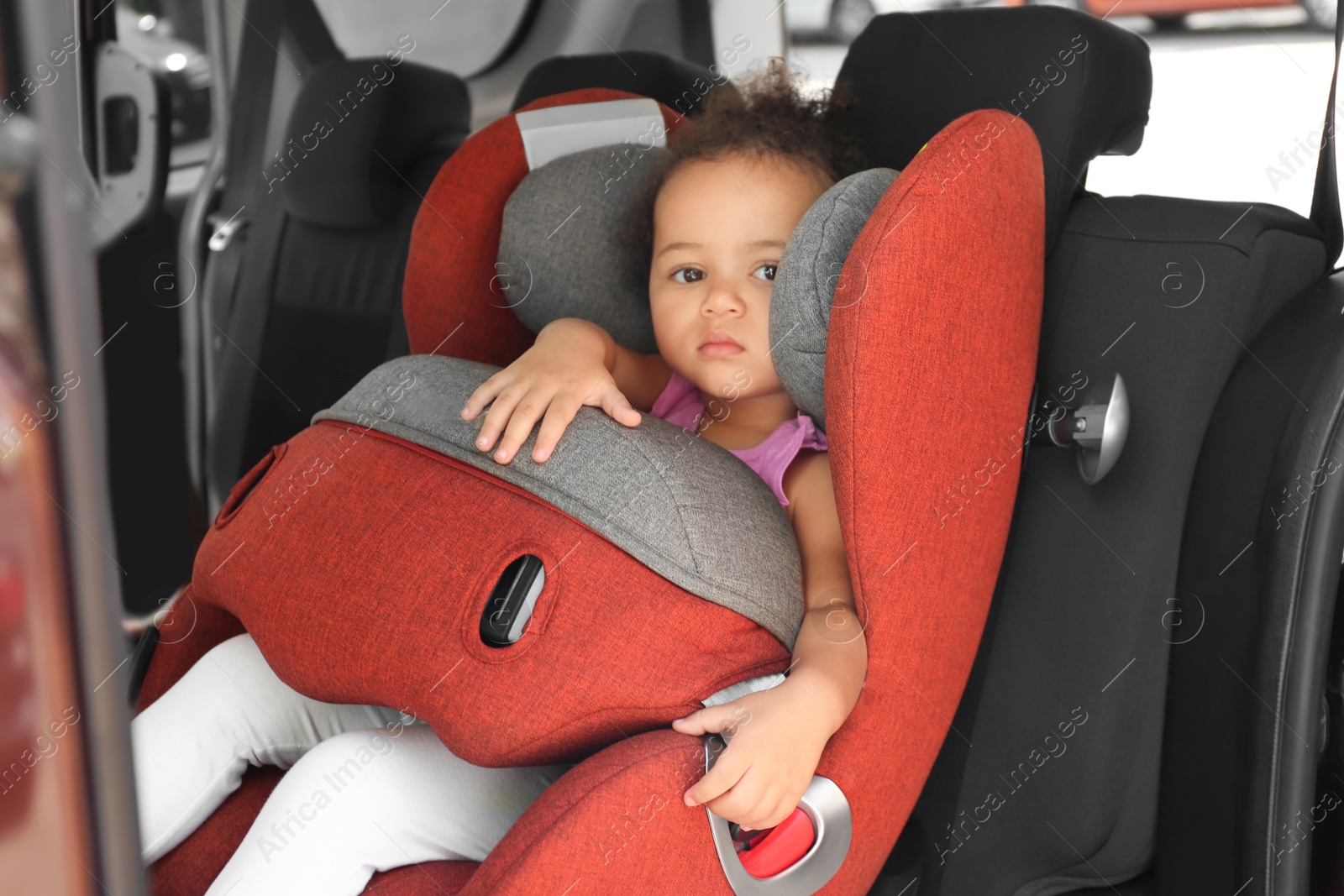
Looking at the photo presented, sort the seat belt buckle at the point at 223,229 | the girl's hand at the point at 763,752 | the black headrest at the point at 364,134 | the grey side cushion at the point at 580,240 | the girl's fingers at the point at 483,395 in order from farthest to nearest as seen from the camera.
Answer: the seat belt buckle at the point at 223,229
the black headrest at the point at 364,134
the grey side cushion at the point at 580,240
the girl's fingers at the point at 483,395
the girl's hand at the point at 763,752

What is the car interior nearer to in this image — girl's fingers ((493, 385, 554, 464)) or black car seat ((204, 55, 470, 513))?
girl's fingers ((493, 385, 554, 464))

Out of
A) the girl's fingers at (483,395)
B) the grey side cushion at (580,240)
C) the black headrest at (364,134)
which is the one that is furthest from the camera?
the black headrest at (364,134)

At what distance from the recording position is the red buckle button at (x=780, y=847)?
731mm

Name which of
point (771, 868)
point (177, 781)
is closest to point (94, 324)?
point (771, 868)

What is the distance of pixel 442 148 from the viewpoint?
1.74 meters

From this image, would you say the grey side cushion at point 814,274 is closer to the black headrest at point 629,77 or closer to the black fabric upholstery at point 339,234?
the black headrest at point 629,77

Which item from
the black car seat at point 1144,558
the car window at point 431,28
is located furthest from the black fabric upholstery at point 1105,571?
the car window at point 431,28

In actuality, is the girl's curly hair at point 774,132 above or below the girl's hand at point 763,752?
above

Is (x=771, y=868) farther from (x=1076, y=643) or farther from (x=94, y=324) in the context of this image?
(x=94, y=324)

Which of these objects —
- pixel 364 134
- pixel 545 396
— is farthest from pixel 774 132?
pixel 364 134

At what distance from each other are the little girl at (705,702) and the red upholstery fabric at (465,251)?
144mm

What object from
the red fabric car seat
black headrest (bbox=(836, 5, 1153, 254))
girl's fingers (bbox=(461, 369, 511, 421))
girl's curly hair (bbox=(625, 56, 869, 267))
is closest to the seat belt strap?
black headrest (bbox=(836, 5, 1153, 254))

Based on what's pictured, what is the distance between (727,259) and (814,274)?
6.6 inches

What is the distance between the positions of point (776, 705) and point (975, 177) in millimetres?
405
